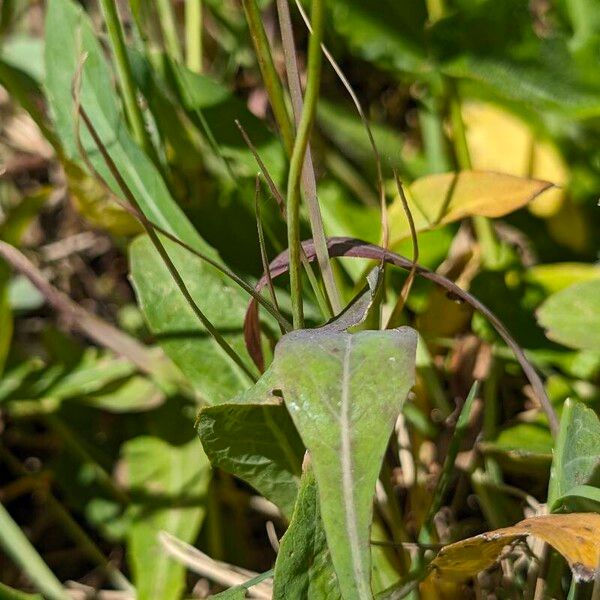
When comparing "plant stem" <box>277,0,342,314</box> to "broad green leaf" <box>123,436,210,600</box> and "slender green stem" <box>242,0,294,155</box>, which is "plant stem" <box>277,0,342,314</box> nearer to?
"slender green stem" <box>242,0,294,155</box>

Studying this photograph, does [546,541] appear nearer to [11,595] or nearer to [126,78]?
[11,595]

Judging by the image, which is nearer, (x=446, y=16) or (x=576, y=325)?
(x=576, y=325)

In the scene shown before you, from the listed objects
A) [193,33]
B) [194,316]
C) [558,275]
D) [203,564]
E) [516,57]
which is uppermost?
[193,33]

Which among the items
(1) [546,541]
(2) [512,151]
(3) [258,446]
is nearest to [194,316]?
(3) [258,446]

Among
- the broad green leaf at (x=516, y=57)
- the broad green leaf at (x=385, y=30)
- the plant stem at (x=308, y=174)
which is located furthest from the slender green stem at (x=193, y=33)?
the plant stem at (x=308, y=174)

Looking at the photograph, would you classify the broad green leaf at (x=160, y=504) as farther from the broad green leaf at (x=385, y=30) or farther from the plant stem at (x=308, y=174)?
the broad green leaf at (x=385, y=30)

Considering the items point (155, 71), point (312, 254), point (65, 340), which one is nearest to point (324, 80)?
point (155, 71)

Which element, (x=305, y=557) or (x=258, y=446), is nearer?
(x=305, y=557)

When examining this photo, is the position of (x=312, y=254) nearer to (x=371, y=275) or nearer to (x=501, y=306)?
(x=371, y=275)
